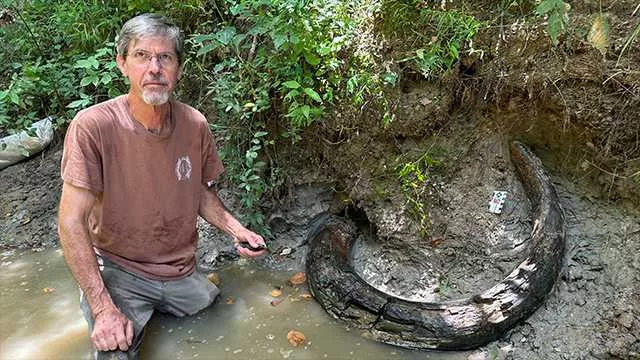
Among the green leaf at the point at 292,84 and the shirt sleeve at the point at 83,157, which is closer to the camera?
the shirt sleeve at the point at 83,157

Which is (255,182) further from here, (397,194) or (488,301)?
(488,301)

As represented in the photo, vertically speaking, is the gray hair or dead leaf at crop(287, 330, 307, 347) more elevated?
the gray hair

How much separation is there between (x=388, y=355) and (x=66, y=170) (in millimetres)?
1869

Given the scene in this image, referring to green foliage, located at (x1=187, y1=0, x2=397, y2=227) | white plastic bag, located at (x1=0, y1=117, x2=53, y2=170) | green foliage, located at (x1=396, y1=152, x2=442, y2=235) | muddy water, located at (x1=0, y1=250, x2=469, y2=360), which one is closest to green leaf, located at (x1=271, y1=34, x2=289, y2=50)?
green foliage, located at (x1=187, y1=0, x2=397, y2=227)

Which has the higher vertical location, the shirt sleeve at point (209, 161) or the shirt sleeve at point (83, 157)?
the shirt sleeve at point (83, 157)

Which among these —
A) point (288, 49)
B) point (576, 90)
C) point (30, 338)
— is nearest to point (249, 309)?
point (30, 338)

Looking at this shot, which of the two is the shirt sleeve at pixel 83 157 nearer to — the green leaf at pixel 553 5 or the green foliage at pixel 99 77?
the green foliage at pixel 99 77

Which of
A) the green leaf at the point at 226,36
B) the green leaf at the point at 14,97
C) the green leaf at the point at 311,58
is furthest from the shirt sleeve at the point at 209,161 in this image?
the green leaf at the point at 14,97

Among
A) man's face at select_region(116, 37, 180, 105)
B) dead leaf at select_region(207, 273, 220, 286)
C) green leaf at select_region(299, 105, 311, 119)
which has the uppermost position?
man's face at select_region(116, 37, 180, 105)

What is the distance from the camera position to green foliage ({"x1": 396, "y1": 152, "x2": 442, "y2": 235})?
3.39m

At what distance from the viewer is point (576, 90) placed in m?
3.06

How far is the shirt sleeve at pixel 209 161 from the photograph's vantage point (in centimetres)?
287

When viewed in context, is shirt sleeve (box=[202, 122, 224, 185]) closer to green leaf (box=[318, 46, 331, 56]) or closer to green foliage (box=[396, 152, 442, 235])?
green leaf (box=[318, 46, 331, 56])

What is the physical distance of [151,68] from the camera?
2.47 meters
